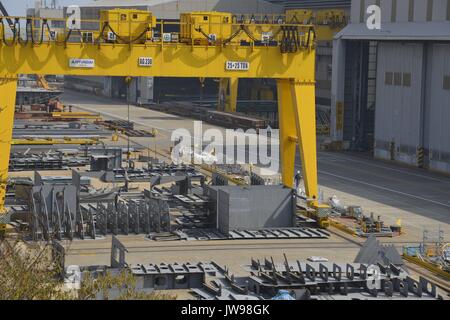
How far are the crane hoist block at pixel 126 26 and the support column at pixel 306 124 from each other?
14.9 feet

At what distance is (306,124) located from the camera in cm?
2984

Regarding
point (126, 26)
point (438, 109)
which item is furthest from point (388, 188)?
point (126, 26)

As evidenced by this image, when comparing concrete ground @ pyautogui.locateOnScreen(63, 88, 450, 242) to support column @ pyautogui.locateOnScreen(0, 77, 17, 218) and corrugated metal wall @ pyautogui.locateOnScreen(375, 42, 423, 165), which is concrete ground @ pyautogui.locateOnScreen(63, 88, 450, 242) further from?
support column @ pyautogui.locateOnScreen(0, 77, 17, 218)

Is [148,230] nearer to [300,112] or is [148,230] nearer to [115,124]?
[300,112]

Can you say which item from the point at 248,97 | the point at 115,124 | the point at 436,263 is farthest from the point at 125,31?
the point at 248,97

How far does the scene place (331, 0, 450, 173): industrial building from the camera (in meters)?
41.3

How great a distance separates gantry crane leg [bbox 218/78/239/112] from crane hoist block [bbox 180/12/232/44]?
37.1 metres

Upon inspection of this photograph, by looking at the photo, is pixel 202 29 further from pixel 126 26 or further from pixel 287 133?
pixel 287 133

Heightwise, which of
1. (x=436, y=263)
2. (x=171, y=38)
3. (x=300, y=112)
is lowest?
(x=436, y=263)

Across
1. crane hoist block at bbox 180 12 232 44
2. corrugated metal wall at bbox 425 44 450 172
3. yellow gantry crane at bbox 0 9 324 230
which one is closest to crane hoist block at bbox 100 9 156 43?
yellow gantry crane at bbox 0 9 324 230

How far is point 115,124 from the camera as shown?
5841cm

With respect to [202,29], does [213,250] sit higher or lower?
lower

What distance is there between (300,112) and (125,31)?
553 cm

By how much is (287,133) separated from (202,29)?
4.52 meters
